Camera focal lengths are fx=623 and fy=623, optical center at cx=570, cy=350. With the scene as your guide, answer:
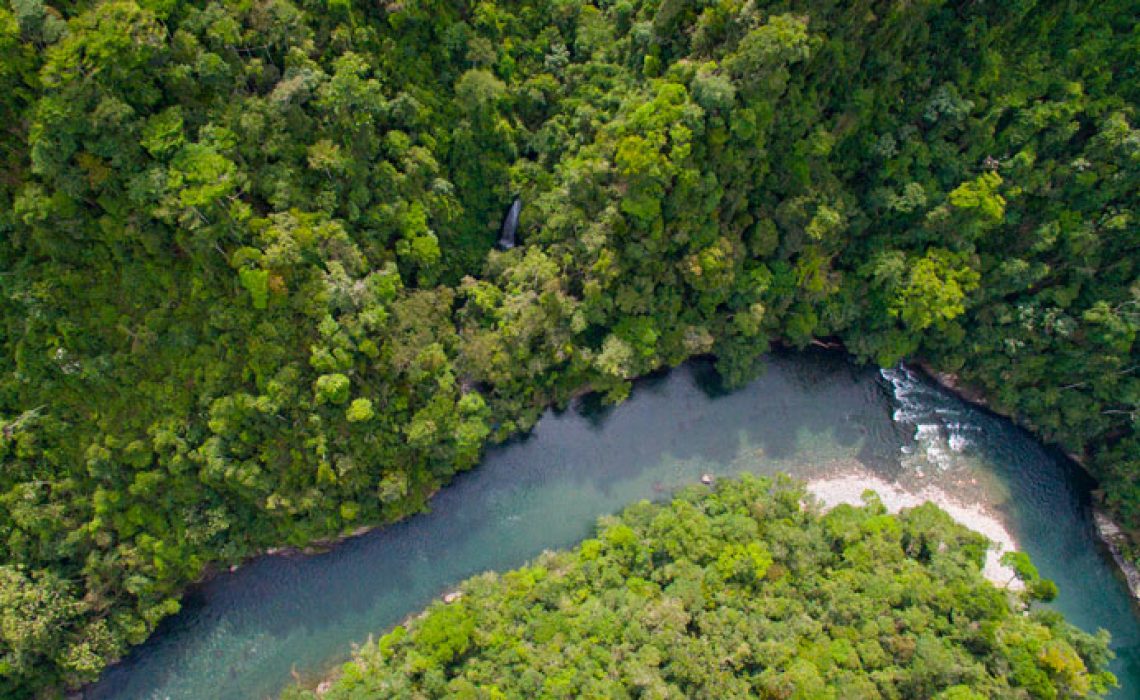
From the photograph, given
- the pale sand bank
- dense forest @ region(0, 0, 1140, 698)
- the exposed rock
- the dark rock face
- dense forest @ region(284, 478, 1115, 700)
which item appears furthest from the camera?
the pale sand bank

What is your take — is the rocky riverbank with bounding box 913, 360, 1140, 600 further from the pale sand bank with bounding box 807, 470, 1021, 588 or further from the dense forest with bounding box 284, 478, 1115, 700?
the dense forest with bounding box 284, 478, 1115, 700

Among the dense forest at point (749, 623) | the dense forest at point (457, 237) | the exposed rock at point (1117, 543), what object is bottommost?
the exposed rock at point (1117, 543)

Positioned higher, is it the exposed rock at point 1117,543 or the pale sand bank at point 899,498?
the pale sand bank at point 899,498

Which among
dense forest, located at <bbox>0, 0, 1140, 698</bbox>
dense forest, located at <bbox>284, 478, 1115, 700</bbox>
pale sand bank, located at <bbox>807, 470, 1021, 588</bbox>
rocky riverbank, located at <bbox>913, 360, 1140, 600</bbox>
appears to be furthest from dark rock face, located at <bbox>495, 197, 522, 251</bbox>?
rocky riverbank, located at <bbox>913, 360, 1140, 600</bbox>

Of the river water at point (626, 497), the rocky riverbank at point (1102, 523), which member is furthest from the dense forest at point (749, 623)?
the rocky riverbank at point (1102, 523)

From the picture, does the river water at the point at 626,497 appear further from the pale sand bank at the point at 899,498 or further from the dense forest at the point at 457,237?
the dense forest at the point at 457,237

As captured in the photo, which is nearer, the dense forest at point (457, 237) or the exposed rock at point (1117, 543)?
the dense forest at point (457, 237)
